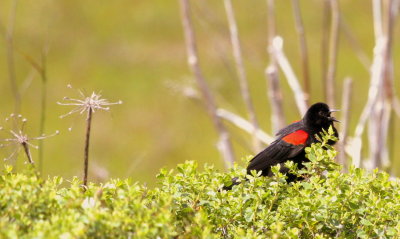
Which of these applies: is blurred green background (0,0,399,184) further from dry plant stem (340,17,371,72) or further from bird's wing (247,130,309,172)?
bird's wing (247,130,309,172)

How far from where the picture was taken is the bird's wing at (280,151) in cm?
559

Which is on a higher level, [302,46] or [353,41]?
[353,41]

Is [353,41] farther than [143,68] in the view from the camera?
No

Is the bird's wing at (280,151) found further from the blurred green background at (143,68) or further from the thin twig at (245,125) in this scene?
the blurred green background at (143,68)

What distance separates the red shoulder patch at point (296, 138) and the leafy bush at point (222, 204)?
166 cm

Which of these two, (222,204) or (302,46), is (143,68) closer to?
(302,46)

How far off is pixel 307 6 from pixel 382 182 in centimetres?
1859

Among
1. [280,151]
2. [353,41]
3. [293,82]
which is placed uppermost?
[353,41]

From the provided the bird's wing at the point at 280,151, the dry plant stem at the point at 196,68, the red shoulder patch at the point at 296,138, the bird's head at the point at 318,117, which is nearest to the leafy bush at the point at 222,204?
the bird's wing at the point at 280,151

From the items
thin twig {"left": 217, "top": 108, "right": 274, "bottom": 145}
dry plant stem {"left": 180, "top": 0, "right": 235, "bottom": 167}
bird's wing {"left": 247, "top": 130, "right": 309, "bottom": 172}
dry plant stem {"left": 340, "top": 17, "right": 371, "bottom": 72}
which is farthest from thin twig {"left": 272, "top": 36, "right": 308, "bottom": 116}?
bird's wing {"left": 247, "top": 130, "right": 309, "bottom": 172}

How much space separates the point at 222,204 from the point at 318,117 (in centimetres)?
262

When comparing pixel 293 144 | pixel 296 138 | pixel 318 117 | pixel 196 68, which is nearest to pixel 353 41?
pixel 196 68

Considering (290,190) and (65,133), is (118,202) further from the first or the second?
(65,133)

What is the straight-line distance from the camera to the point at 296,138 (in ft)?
19.2
